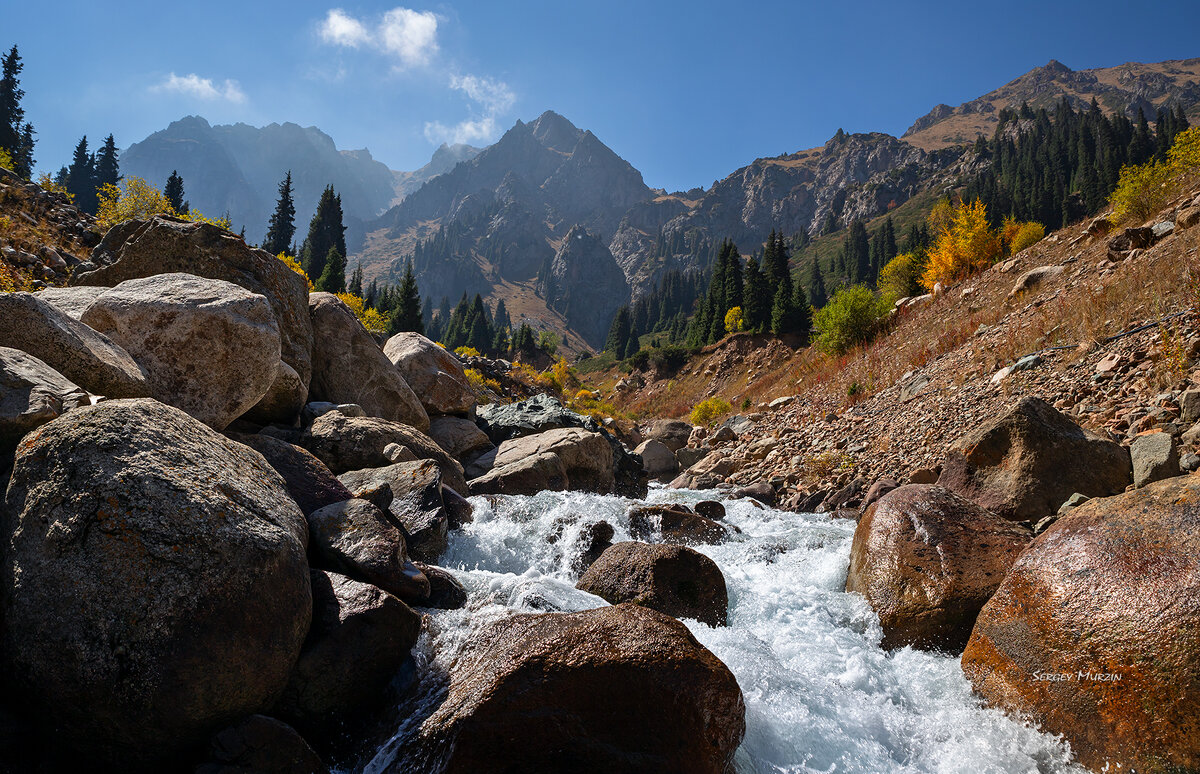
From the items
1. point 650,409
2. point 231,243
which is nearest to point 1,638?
point 231,243

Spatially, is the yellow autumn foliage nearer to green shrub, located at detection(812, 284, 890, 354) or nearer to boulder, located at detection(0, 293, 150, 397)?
green shrub, located at detection(812, 284, 890, 354)

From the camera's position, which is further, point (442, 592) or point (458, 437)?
point (458, 437)

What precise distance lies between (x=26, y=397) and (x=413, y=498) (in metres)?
3.78

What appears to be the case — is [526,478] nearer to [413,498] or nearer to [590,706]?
[413,498]

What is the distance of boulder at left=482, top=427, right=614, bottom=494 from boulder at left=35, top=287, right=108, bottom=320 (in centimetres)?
701

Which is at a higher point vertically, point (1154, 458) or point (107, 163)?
point (107, 163)

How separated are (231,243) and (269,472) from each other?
23.3ft

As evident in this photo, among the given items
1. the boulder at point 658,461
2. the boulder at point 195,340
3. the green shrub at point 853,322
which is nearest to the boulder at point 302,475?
the boulder at point 195,340

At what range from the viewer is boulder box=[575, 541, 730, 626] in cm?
592

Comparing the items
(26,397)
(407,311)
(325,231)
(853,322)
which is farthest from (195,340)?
(325,231)

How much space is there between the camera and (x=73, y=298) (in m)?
6.73

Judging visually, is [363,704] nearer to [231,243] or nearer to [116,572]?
[116,572]

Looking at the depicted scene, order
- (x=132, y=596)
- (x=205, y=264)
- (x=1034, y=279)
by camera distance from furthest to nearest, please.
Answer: (x=1034, y=279), (x=205, y=264), (x=132, y=596)

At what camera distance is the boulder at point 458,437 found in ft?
42.1
